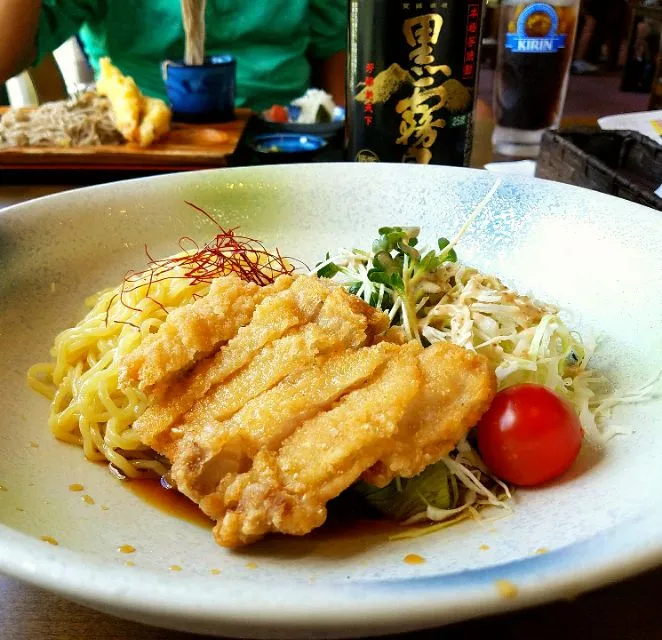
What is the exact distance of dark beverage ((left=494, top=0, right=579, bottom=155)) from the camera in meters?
Answer: 3.29

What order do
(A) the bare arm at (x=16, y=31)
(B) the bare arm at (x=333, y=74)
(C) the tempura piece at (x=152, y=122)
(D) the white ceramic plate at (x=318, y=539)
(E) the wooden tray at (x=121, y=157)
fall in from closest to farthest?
(D) the white ceramic plate at (x=318, y=539) → (E) the wooden tray at (x=121, y=157) → (C) the tempura piece at (x=152, y=122) → (A) the bare arm at (x=16, y=31) → (B) the bare arm at (x=333, y=74)

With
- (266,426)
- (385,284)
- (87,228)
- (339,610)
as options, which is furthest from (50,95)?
(339,610)

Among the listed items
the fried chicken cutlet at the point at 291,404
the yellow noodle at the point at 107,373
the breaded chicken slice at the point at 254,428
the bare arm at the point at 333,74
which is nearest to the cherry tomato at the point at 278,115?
the bare arm at the point at 333,74

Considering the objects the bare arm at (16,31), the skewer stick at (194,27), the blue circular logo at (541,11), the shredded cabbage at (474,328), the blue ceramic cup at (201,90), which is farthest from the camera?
the bare arm at (16,31)

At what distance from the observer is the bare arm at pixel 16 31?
4.66m

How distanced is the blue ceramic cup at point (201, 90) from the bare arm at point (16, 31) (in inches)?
61.4

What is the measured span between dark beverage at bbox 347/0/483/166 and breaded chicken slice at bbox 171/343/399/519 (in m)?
1.59

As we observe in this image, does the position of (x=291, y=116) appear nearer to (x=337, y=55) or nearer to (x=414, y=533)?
(x=337, y=55)

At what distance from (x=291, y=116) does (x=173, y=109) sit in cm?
112

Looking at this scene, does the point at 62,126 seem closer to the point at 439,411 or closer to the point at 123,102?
the point at 123,102

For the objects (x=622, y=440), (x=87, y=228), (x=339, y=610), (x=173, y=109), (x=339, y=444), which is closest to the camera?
(x=339, y=610)

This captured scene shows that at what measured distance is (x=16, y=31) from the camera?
4.73 meters

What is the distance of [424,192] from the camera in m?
2.49

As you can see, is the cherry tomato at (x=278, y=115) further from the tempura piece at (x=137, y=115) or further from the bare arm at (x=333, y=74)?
the bare arm at (x=333, y=74)
